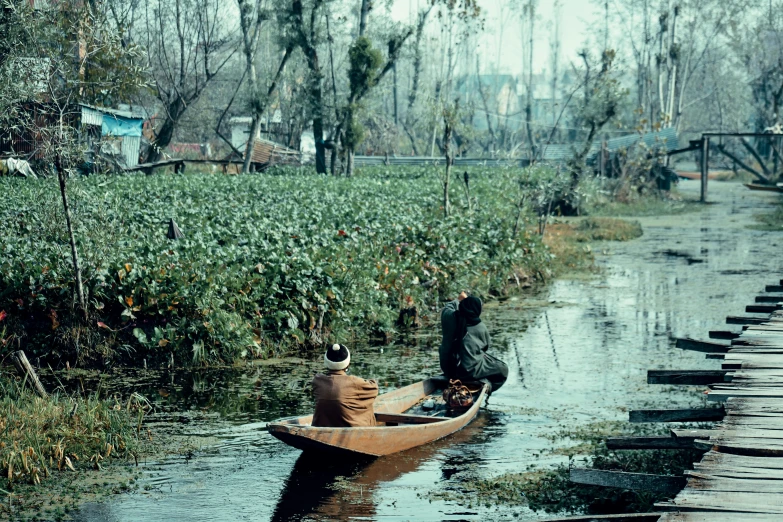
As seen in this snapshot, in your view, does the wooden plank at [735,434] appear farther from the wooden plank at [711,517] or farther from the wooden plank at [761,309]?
the wooden plank at [761,309]

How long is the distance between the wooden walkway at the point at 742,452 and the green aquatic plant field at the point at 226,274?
6.21 meters

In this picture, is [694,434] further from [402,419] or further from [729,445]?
[402,419]

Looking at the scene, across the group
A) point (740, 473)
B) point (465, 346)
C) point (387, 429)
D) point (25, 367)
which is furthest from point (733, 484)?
point (25, 367)

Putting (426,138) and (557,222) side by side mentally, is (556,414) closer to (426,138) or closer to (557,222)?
(557,222)

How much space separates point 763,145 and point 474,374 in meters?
61.9

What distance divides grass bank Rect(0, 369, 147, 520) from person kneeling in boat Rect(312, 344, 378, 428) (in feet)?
5.47

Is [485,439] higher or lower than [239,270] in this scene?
lower

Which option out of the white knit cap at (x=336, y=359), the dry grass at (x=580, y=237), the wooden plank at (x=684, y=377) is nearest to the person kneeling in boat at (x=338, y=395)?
the white knit cap at (x=336, y=359)

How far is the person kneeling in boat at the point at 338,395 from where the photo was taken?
862cm

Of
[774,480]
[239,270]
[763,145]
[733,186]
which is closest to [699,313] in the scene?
[239,270]

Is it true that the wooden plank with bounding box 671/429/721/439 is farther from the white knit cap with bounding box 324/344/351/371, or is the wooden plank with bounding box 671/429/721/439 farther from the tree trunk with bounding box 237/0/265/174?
the tree trunk with bounding box 237/0/265/174

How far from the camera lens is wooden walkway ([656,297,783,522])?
520 centimetres

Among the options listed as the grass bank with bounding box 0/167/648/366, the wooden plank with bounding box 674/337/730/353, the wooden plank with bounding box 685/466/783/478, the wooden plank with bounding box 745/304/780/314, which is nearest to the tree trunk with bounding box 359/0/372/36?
the grass bank with bounding box 0/167/648/366

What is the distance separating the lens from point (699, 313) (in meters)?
16.5
